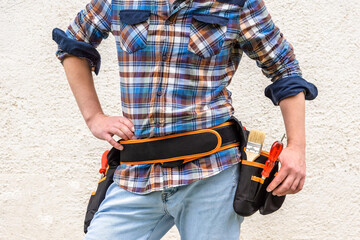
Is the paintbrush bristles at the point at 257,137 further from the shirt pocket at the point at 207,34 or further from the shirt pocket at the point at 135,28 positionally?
the shirt pocket at the point at 135,28

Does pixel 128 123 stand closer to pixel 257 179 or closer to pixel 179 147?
pixel 179 147

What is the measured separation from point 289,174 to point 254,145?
0.15 metres

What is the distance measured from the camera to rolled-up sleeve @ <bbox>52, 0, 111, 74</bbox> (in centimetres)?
138

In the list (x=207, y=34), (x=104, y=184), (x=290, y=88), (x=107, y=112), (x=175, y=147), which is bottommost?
(x=107, y=112)

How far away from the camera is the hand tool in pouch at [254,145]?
134 centimetres

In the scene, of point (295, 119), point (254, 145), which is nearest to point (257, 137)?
point (254, 145)

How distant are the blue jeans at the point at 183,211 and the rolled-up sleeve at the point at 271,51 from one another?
1.00 feet

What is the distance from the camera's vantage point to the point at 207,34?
1.26 meters

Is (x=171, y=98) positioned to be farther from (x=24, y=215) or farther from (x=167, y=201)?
(x=24, y=215)

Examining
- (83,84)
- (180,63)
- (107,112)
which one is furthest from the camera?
(107,112)

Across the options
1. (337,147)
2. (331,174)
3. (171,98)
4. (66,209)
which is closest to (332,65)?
(337,147)

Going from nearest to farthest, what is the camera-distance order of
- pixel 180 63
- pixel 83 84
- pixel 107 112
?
pixel 180 63, pixel 83 84, pixel 107 112

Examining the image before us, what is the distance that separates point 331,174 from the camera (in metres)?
2.53

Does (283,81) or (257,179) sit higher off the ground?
(283,81)
